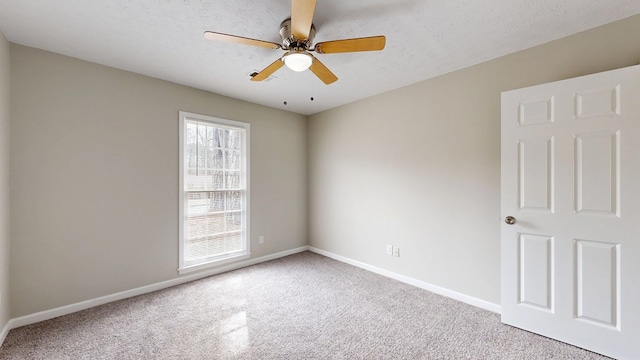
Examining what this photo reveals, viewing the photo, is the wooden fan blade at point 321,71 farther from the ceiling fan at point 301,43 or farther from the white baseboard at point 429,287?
the white baseboard at point 429,287

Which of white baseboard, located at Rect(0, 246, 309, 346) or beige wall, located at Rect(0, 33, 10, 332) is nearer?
beige wall, located at Rect(0, 33, 10, 332)

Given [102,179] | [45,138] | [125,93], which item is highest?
[125,93]

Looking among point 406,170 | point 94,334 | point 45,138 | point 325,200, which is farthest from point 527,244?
point 45,138

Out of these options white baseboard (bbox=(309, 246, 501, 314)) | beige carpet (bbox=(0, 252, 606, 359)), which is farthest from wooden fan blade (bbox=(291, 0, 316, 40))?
white baseboard (bbox=(309, 246, 501, 314))

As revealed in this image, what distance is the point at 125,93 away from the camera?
2787 millimetres

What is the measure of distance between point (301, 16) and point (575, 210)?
251 centimetres

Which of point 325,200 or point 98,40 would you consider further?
point 325,200

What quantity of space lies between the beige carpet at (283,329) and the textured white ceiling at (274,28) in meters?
2.54

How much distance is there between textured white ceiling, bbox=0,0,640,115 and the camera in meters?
1.79

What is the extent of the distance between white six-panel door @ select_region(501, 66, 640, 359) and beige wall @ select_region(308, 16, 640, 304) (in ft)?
0.87

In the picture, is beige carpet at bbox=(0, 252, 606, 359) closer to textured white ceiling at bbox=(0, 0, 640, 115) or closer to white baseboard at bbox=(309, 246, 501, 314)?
white baseboard at bbox=(309, 246, 501, 314)

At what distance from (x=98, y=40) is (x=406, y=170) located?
3.42m

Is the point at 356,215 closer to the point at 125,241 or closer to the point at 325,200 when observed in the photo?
the point at 325,200

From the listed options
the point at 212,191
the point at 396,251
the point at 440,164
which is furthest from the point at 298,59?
the point at 396,251
